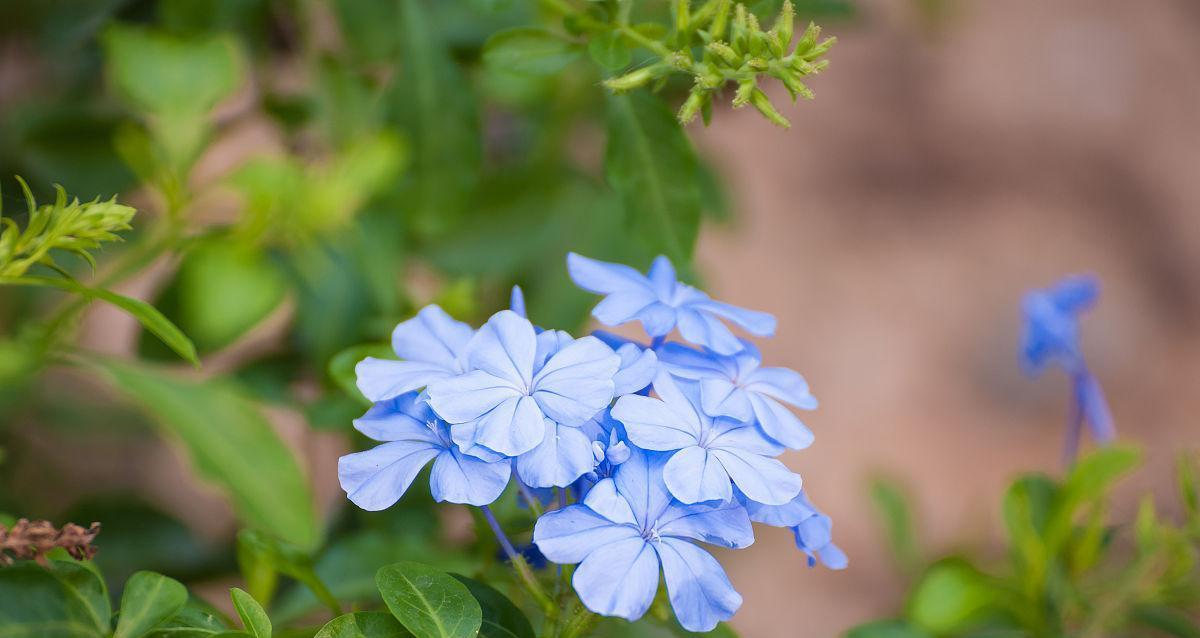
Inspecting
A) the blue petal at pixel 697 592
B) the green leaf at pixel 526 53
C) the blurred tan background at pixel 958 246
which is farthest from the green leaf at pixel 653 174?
the blurred tan background at pixel 958 246

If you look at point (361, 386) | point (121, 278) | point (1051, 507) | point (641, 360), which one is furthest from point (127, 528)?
point (1051, 507)

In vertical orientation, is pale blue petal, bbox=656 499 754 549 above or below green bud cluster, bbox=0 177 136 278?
below

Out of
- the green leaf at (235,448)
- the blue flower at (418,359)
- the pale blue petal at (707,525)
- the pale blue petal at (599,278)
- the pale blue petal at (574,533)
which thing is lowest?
the green leaf at (235,448)

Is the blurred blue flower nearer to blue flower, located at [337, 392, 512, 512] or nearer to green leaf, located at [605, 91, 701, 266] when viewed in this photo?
green leaf, located at [605, 91, 701, 266]

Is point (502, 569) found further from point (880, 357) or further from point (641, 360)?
point (880, 357)

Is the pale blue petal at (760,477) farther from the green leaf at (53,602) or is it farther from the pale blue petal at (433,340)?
the green leaf at (53,602)

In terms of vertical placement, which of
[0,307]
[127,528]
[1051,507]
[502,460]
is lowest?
[127,528]

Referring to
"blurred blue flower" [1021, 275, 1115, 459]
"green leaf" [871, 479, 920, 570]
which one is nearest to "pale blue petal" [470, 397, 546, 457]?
"blurred blue flower" [1021, 275, 1115, 459]
